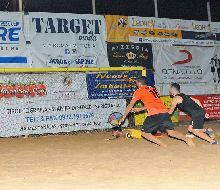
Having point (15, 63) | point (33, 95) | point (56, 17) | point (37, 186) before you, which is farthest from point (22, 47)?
point (37, 186)

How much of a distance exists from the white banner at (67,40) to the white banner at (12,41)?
36 centimetres

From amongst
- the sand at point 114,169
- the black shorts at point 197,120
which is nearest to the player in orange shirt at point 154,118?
the sand at point 114,169

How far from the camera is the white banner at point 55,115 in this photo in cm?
1375

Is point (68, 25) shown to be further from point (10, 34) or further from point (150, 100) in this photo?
point (150, 100)

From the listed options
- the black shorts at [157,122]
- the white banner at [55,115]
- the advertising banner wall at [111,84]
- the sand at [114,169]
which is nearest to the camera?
the sand at [114,169]

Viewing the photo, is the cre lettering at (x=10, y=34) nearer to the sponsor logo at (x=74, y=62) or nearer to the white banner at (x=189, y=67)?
the sponsor logo at (x=74, y=62)

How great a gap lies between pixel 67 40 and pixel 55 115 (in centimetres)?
400

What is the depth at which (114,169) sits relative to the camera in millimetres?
6387

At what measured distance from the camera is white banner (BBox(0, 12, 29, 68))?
1598 centimetres

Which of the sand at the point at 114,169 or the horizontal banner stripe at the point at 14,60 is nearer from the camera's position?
the sand at the point at 114,169

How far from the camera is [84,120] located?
1470 cm

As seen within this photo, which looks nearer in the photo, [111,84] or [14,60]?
[111,84]

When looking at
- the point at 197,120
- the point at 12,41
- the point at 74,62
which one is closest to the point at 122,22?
the point at 74,62

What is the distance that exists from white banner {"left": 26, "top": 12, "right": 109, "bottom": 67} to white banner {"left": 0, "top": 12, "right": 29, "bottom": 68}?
0.36m
